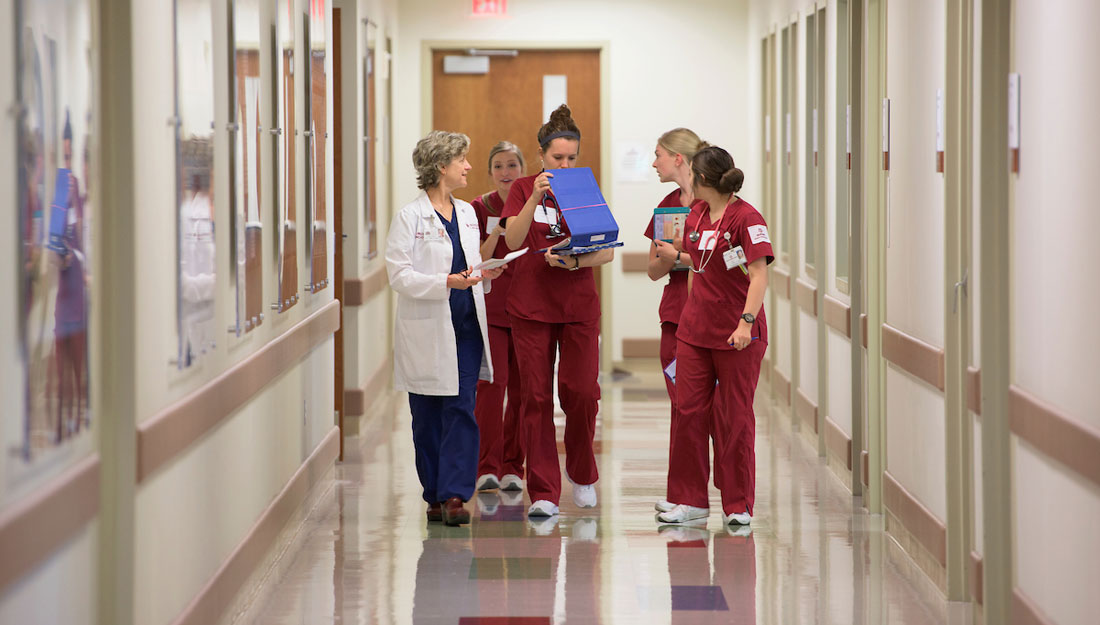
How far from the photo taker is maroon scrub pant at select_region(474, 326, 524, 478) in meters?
5.97

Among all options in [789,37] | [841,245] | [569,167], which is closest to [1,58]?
[569,167]

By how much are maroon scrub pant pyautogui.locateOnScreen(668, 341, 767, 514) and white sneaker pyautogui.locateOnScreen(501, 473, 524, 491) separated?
92 cm

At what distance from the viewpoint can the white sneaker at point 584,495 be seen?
5656mm

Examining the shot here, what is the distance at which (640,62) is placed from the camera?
418 inches

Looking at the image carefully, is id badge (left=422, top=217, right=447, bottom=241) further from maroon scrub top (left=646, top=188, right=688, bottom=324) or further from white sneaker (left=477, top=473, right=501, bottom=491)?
white sneaker (left=477, top=473, right=501, bottom=491)

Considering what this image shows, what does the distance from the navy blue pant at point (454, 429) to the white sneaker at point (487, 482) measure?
2.28 ft

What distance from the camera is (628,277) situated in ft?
35.2

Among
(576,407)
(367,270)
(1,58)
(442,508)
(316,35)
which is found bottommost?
(442,508)

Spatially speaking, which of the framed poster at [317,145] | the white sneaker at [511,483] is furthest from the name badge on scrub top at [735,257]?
the framed poster at [317,145]

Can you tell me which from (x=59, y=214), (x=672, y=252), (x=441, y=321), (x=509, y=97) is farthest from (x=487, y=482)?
(x=509, y=97)

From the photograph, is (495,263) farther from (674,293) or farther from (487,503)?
(487,503)

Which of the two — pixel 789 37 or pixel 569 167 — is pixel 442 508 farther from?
pixel 789 37

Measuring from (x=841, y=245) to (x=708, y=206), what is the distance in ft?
5.57

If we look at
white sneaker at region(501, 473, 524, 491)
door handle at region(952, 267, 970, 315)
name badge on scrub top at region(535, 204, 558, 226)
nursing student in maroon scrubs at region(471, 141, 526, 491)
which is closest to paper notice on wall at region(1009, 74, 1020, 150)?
door handle at region(952, 267, 970, 315)
